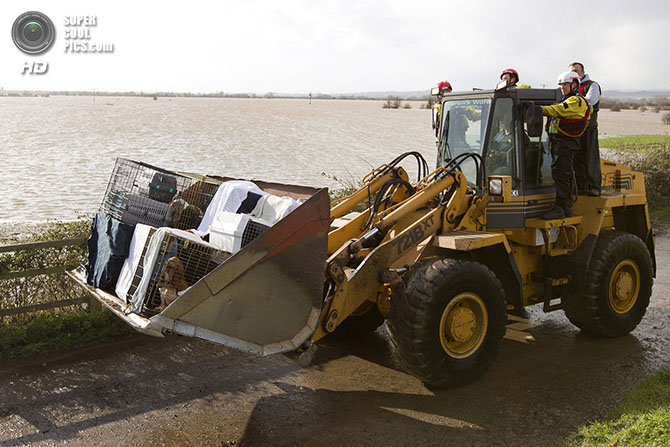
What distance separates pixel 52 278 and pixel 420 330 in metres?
4.25

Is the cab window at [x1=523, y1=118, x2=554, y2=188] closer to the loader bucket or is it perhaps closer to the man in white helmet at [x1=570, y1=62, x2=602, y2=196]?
the man in white helmet at [x1=570, y1=62, x2=602, y2=196]

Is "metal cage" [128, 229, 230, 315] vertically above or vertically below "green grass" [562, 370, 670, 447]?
above

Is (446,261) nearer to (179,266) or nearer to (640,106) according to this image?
(179,266)

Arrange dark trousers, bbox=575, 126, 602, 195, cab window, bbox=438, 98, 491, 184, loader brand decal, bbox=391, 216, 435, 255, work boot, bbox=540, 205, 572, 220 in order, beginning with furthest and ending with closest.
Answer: dark trousers, bbox=575, 126, 602, 195, work boot, bbox=540, 205, 572, 220, cab window, bbox=438, 98, 491, 184, loader brand decal, bbox=391, 216, 435, 255

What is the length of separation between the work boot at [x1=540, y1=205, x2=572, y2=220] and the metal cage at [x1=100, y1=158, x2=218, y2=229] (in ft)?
11.8

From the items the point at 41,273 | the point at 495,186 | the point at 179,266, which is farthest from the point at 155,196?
the point at 495,186

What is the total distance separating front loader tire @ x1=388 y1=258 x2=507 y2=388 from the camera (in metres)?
5.51

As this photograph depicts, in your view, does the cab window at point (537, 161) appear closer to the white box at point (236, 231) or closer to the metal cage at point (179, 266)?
the white box at point (236, 231)

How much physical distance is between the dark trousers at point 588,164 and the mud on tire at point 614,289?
2.02 ft

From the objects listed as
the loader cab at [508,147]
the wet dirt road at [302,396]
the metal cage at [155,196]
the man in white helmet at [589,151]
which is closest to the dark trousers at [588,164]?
the man in white helmet at [589,151]

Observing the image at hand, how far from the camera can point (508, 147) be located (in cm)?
661

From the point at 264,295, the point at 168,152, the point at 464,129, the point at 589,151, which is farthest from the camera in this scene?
the point at 168,152

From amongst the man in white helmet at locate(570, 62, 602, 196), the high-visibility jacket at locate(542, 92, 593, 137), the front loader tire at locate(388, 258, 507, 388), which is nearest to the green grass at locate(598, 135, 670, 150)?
the man in white helmet at locate(570, 62, 602, 196)

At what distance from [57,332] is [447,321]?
4.17 metres
